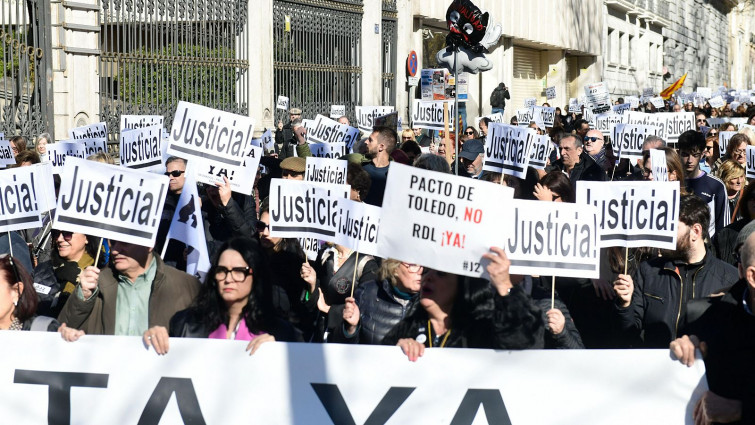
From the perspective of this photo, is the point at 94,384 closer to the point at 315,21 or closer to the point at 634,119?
the point at 634,119

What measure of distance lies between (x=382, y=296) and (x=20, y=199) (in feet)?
7.97

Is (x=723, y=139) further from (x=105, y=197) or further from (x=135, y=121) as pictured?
(x=105, y=197)

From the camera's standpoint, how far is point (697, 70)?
225ft

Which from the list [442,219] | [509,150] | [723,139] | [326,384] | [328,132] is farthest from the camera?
[723,139]

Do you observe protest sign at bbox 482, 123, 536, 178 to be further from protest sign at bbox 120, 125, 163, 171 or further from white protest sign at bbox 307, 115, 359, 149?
protest sign at bbox 120, 125, 163, 171

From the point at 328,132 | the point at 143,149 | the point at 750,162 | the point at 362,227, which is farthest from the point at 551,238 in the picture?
the point at 328,132

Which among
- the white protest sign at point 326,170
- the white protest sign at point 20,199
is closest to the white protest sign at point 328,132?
the white protest sign at point 326,170

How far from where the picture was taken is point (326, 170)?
8234mm

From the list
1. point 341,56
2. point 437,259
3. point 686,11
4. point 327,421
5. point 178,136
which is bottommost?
point 327,421

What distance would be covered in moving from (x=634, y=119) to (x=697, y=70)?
57109 millimetres

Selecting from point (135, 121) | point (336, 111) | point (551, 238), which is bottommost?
point (551, 238)

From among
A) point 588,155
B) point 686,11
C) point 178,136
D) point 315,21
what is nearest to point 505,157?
point 588,155

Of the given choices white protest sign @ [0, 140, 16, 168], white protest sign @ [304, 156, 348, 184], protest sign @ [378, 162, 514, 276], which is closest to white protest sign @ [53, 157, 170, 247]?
protest sign @ [378, 162, 514, 276]

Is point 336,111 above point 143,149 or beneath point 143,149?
above
